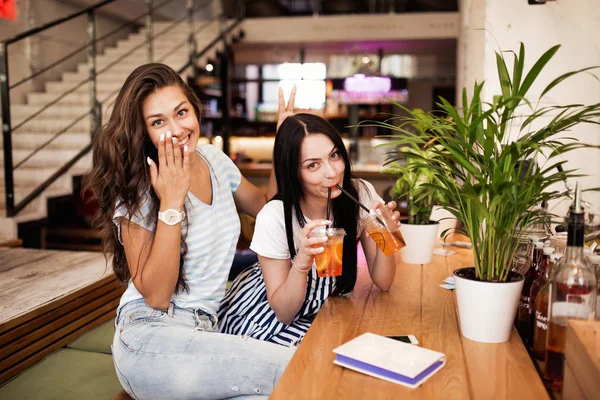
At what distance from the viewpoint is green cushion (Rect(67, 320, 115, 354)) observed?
7.24 ft

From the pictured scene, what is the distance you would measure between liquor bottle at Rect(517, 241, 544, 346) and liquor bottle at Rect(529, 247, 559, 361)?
42 millimetres

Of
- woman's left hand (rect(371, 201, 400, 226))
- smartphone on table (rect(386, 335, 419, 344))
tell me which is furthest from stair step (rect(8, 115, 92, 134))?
smartphone on table (rect(386, 335, 419, 344))

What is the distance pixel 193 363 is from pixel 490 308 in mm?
770

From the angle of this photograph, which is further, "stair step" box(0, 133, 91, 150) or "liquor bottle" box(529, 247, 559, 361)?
"stair step" box(0, 133, 91, 150)

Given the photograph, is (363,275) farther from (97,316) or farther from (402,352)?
(97,316)

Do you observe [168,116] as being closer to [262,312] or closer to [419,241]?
[262,312]

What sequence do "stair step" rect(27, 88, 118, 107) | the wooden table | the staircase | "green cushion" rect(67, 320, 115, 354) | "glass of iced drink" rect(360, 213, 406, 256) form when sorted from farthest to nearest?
"stair step" rect(27, 88, 118, 107)
the staircase
"green cushion" rect(67, 320, 115, 354)
"glass of iced drink" rect(360, 213, 406, 256)
the wooden table

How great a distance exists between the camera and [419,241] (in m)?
2.14

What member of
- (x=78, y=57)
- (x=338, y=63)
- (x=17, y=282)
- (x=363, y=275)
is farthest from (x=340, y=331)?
(x=338, y=63)

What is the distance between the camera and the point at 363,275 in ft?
6.56

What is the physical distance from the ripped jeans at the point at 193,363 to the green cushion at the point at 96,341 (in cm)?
64

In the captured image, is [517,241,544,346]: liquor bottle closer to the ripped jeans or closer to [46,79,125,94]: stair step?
the ripped jeans

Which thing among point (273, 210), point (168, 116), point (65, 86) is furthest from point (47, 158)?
point (273, 210)

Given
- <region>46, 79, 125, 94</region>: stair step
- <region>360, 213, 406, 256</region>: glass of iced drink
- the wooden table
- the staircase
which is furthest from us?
<region>46, 79, 125, 94</region>: stair step
